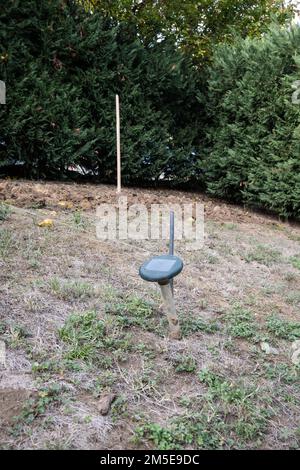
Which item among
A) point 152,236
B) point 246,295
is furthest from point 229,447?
point 152,236

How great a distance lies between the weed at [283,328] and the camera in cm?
222

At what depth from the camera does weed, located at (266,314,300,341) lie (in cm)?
222

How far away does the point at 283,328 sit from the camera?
226 centimetres

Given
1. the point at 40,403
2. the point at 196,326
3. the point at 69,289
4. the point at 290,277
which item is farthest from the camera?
the point at 290,277

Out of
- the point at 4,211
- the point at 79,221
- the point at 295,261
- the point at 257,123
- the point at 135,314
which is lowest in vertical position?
the point at 295,261

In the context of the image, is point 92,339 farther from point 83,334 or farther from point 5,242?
point 5,242

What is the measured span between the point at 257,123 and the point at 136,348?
436 cm

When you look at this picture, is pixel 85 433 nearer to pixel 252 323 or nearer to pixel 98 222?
pixel 252 323

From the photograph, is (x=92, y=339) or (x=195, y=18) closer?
(x=92, y=339)

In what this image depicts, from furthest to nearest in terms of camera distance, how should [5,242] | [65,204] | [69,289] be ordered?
[65,204] → [5,242] → [69,289]

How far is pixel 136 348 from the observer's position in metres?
1.91

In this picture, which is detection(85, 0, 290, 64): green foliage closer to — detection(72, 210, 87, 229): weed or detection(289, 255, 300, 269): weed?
detection(72, 210, 87, 229): weed

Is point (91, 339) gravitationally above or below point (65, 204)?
below

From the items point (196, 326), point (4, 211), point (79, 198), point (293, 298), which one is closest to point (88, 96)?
point (79, 198)
